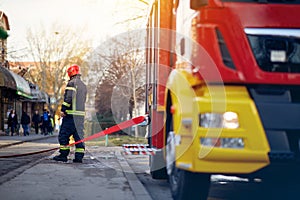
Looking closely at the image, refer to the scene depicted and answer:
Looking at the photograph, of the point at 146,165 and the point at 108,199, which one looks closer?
the point at 108,199

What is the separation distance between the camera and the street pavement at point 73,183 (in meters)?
7.03

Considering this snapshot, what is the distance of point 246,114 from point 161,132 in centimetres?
254

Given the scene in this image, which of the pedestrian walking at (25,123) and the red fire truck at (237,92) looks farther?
the pedestrian walking at (25,123)

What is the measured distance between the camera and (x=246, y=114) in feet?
15.1

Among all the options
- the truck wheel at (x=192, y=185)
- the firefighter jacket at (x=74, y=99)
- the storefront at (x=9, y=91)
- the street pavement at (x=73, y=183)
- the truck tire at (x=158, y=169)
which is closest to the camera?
the truck wheel at (x=192, y=185)

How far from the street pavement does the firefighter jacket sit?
1.17 metres

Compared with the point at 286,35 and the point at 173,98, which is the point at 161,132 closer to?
the point at 173,98

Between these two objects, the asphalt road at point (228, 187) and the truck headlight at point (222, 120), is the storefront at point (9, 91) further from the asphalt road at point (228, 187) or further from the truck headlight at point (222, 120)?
the truck headlight at point (222, 120)

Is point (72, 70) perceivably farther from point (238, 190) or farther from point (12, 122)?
point (12, 122)

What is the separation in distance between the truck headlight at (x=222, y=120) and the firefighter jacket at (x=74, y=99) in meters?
6.91

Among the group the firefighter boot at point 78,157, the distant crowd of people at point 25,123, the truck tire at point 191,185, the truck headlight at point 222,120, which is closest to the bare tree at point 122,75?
the distant crowd of people at point 25,123

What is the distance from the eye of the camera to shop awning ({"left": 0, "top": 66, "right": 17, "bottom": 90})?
90.4 feet

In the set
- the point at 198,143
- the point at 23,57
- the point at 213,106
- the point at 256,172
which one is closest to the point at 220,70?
the point at 213,106

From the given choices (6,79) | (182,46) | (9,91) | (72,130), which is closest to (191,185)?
(182,46)
